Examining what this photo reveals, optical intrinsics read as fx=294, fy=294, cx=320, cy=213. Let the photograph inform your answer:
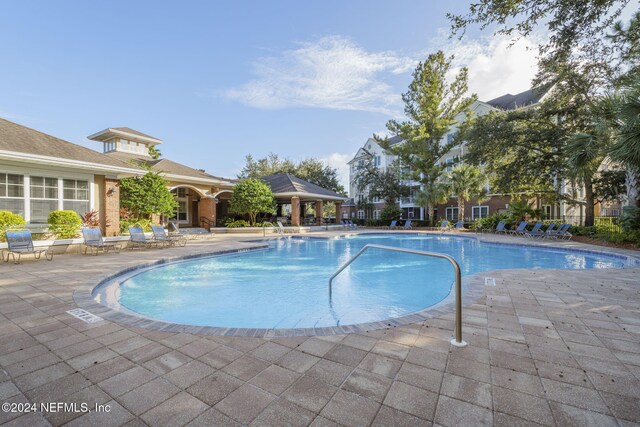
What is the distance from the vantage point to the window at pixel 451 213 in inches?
1336

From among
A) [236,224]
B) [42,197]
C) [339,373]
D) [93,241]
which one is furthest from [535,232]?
[42,197]

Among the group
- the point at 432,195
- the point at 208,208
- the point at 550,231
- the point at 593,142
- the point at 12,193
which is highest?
the point at 593,142

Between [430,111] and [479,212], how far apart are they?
44.6 feet

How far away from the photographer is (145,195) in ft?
49.3

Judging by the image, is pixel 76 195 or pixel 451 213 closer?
pixel 76 195

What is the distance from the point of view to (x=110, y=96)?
1936 centimetres

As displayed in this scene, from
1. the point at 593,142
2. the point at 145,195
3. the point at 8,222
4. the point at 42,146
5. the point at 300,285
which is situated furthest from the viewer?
the point at 145,195

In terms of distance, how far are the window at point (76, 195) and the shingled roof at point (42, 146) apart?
1.14 m

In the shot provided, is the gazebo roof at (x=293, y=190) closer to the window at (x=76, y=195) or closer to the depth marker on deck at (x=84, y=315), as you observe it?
the window at (x=76, y=195)

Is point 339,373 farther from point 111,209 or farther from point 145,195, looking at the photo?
point 145,195

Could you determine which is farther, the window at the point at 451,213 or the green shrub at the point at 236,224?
the window at the point at 451,213

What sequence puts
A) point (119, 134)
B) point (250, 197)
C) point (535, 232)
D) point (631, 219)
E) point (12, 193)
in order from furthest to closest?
1. point (119, 134)
2. point (250, 197)
3. point (535, 232)
4. point (631, 219)
5. point (12, 193)

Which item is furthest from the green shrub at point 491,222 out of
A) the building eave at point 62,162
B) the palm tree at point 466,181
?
the building eave at point 62,162

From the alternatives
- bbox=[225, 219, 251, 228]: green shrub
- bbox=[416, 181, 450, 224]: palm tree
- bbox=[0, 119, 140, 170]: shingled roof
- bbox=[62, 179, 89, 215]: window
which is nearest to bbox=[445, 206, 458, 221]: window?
bbox=[416, 181, 450, 224]: palm tree
